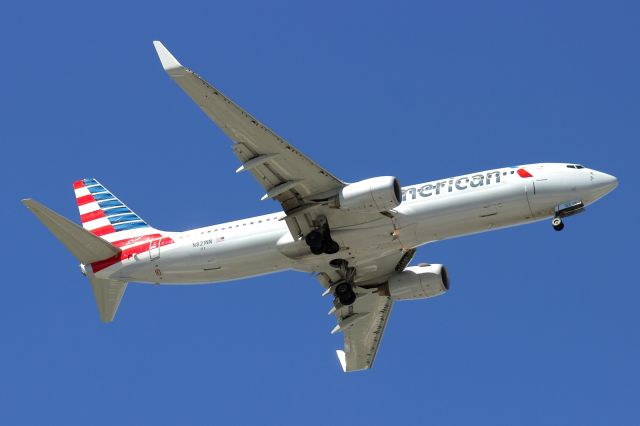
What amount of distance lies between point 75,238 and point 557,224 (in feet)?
78.8

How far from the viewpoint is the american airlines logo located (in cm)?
5778

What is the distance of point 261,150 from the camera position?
55.4 metres

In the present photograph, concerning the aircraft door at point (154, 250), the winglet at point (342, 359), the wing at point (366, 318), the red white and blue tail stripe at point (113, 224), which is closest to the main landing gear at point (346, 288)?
the wing at point (366, 318)

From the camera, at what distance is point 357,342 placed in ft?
227

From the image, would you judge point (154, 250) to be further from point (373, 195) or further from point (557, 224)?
point (557, 224)

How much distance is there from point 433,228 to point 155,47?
16.3 m

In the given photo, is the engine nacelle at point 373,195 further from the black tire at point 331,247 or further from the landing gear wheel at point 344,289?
the landing gear wheel at point 344,289

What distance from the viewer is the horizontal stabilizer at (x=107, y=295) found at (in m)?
62.8

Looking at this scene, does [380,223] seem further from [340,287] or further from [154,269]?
[154,269]

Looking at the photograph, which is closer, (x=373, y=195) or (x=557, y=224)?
(x=373, y=195)

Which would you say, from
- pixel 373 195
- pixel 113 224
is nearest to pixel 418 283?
pixel 373 195

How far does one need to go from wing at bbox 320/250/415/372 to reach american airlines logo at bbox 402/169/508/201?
283 inches

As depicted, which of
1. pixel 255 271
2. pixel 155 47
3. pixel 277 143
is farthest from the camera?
pixel 255 271

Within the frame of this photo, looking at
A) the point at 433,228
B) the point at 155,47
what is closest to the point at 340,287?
the point at 433,228
